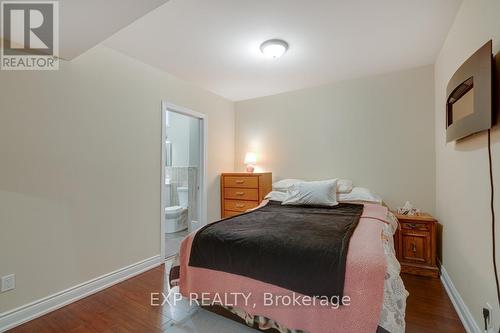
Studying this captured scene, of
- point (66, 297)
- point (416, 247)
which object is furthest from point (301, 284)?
point (66, 297)

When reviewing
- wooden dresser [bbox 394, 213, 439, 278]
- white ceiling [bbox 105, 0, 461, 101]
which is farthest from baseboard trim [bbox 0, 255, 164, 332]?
wooden dresser [bbox 394, 213, 439, 278]

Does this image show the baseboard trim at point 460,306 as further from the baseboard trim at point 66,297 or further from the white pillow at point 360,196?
the baseboard trim at point 66,297

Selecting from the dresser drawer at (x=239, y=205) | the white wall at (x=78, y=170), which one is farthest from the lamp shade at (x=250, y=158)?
the white wall at (x=78, y=170)

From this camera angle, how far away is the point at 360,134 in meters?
3.38

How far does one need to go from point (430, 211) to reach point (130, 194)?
353 centimetres

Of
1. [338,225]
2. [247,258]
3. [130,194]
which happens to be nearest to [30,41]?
[130,194]

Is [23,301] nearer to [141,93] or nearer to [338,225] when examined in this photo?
[141,93]

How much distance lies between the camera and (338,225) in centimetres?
200

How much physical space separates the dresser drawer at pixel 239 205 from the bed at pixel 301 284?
1600mm

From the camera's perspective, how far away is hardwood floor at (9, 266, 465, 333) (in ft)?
5.65

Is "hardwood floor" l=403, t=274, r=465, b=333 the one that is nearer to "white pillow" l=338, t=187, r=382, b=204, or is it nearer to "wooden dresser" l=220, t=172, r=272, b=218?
"white pillow" l=338, t=187, r=382, b=204

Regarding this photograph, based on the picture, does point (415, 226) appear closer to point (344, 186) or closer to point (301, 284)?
point (344, 186)

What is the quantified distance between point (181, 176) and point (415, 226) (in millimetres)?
3431

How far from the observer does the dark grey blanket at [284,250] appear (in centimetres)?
140
